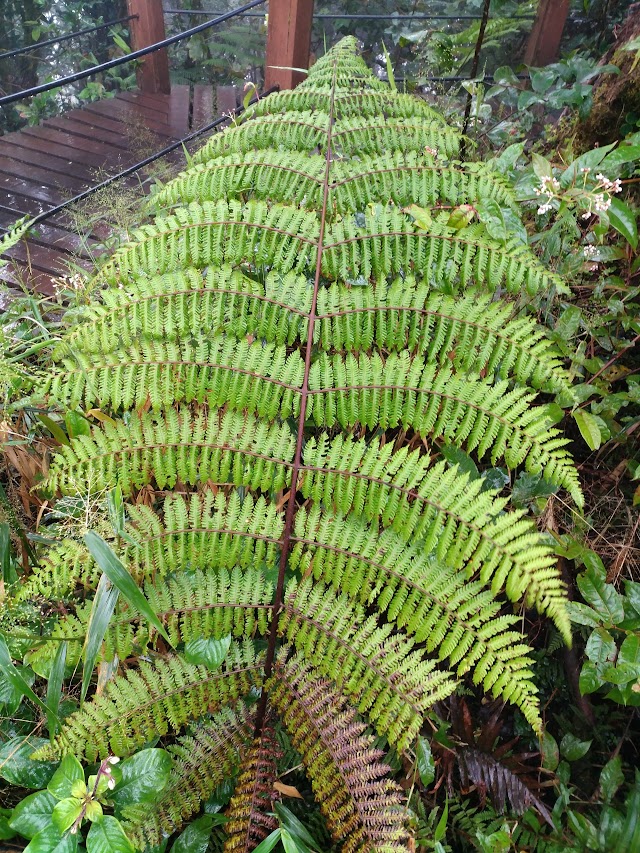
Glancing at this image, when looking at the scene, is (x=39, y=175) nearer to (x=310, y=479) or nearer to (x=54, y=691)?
(x=310, y=479)

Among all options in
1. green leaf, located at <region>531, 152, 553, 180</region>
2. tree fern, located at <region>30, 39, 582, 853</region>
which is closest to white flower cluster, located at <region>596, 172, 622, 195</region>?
green leaf, located at <region>531, 152, 553, 180</region>

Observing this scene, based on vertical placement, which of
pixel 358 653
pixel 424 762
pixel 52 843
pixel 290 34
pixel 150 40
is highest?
pixel 290 34

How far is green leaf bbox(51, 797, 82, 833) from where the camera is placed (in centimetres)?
110

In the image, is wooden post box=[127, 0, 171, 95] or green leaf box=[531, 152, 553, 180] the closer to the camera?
green leaf box=[531, 152, 553, 180]

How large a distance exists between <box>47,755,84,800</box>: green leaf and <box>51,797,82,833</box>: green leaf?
0.09 ft

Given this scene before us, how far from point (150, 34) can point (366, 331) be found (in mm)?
5846

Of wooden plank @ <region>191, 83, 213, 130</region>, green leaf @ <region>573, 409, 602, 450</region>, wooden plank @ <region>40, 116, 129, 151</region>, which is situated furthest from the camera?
wooden plank @ <region>191, 83, 213, 130</region>

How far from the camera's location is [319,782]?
127cm

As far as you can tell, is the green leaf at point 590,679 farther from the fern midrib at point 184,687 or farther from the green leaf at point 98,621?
the green leaf at point 98,621

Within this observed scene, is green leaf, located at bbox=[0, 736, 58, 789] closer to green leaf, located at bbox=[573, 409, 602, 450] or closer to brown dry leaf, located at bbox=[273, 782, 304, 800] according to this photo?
brown dry leaf, located at bbox=[273, 782, 304, 800]

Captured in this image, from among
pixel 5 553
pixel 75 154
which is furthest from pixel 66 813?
pixel 75 154

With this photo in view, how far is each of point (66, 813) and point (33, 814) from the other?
5.1 inches

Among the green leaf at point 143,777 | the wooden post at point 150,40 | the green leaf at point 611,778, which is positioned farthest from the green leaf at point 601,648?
the wooden post at point 150,40

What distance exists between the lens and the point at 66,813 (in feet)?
3.62
